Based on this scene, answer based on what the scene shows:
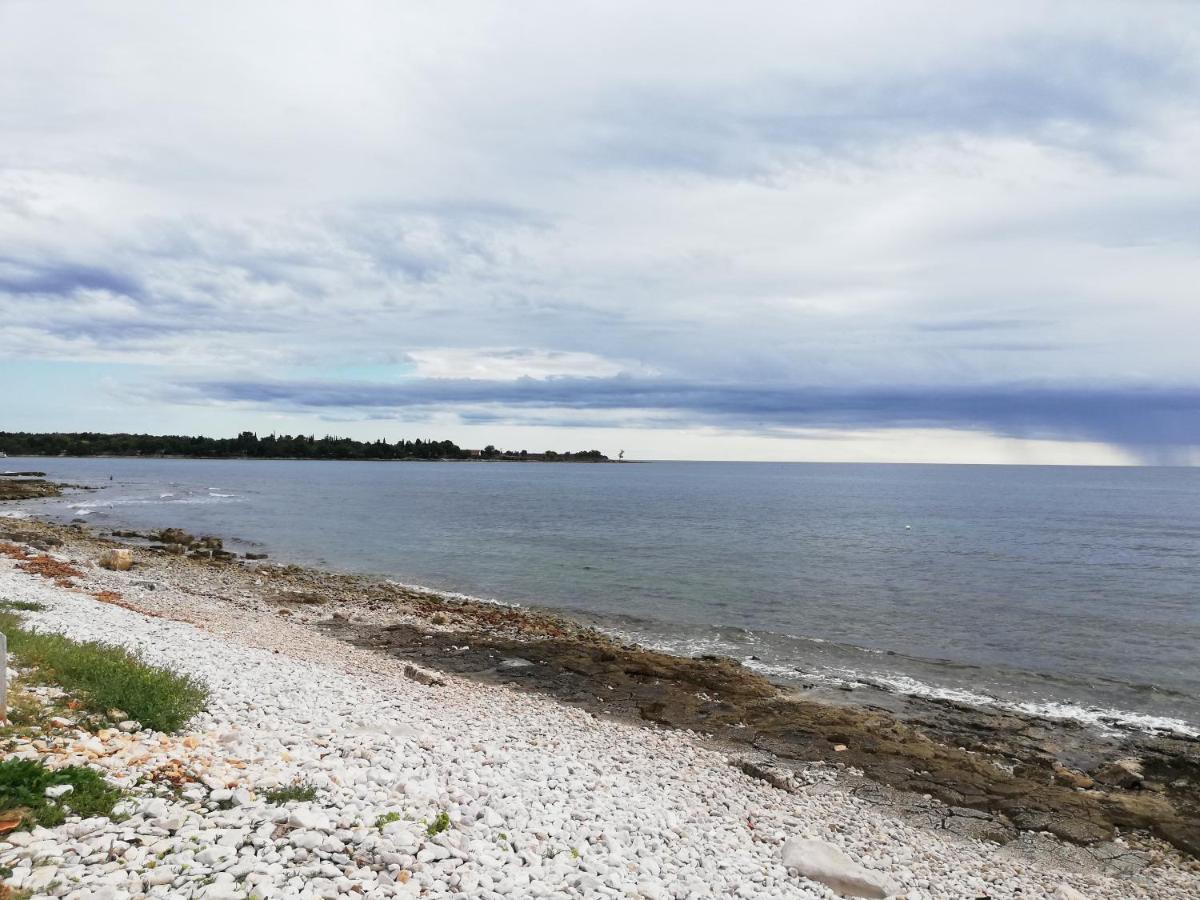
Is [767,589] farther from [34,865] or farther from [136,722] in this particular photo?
[34,865]

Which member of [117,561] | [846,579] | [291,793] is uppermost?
[291,793]

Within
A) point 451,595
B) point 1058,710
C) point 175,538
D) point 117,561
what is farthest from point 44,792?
point 175,538

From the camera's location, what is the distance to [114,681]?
10492 millimetres

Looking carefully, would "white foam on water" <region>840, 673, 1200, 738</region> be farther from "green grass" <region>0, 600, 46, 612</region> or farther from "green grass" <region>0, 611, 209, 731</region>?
"green grass" <region>0, 600, 46, 612</region>

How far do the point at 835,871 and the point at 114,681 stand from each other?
394 inches

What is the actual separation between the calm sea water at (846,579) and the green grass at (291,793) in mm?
15831

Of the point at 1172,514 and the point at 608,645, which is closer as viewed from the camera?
the point at 608,645

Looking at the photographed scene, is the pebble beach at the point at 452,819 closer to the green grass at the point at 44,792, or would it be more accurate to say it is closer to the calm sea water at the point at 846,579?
the green grass at the point at 44,792

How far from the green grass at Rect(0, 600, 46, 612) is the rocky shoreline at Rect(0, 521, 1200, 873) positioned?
6308mm

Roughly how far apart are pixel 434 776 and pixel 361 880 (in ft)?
9.59

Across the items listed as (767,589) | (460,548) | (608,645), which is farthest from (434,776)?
(460,548)

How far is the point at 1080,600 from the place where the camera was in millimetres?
33531

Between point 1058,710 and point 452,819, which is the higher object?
point 452,819

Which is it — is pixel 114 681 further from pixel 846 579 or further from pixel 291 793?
pixel 846 579
